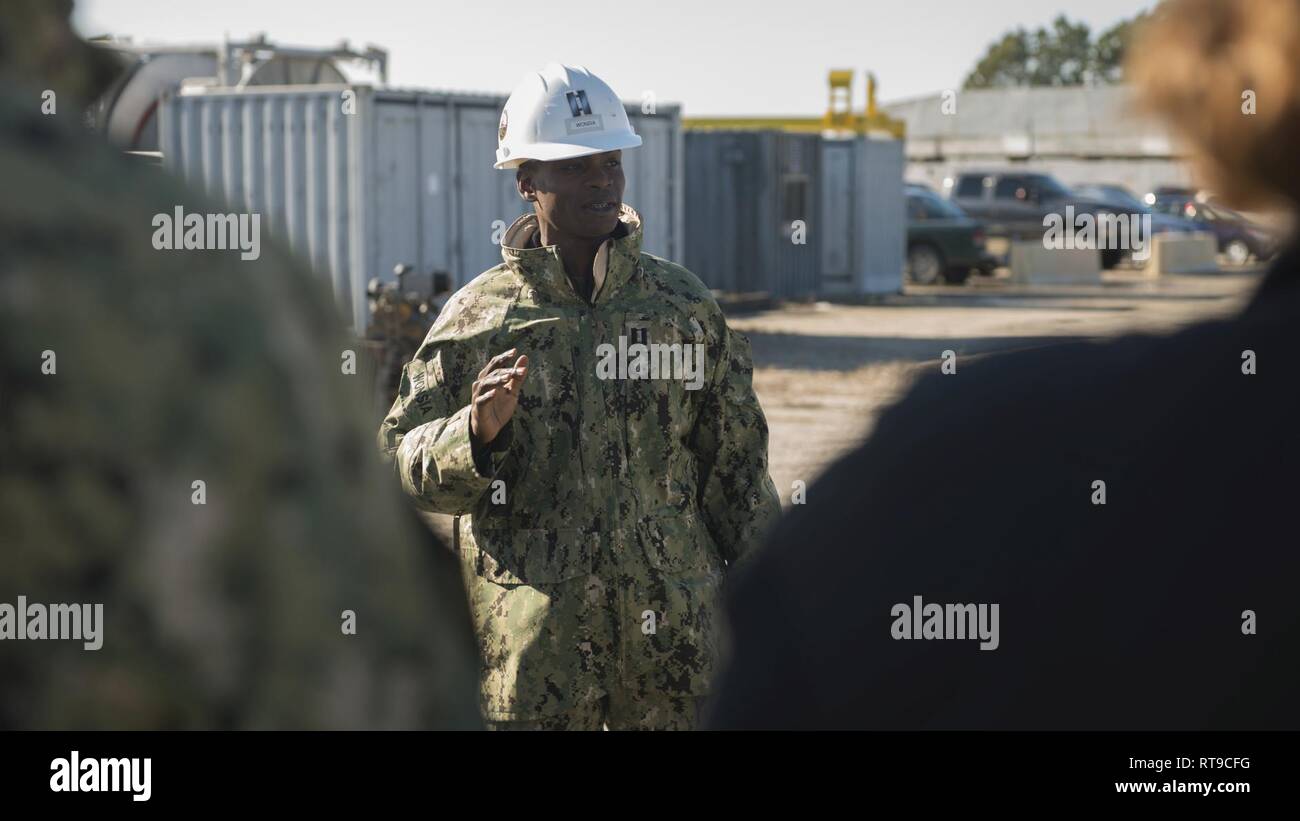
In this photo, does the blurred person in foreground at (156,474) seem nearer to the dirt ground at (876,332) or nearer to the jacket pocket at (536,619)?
the jacket pocket at (536,619)

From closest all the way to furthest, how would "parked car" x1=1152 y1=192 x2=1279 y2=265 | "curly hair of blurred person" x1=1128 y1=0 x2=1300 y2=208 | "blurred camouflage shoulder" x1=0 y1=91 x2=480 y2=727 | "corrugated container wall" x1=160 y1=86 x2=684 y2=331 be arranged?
1. "blurred camouflage shoulder" x1=0 y1=91 x2=480 y2=727
2. "curly hair of blurred person" x1=1128 y1=0 x2=1300 y2=208
3. "corrugated container wall" x1=160 y1=86 x2=684 y2=331
4. "parked car" x1=1152 y1=192 x2=1279 y2=265

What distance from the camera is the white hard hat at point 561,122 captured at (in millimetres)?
3211

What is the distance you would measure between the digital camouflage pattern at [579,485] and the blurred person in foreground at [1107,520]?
174 centimetres

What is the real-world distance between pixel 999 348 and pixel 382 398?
366 inches

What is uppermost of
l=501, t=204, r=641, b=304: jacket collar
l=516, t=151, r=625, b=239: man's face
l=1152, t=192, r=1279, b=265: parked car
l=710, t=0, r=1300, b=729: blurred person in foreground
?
l=1152, t=192, r=1279, b=265: parked car

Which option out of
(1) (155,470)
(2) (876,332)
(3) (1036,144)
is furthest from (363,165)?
(3) (1036,144)

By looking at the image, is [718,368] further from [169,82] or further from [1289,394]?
[169,82]

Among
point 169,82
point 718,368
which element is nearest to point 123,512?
point 718,368

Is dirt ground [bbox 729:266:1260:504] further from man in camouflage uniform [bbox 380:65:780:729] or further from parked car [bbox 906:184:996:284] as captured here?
man in camouflage uniform [bbox 380:65:780:729]

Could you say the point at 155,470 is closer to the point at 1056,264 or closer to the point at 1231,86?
the point at 1231,86

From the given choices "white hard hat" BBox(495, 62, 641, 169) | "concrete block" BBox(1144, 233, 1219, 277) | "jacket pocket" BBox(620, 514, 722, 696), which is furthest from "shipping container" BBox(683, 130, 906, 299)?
"jacket pocket" BBox(620, 514, 722, 696)

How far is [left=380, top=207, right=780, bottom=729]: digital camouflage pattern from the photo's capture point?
115 inches

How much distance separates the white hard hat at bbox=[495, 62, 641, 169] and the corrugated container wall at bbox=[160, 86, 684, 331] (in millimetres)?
10794

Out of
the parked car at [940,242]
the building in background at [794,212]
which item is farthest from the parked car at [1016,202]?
the building in background at [794,212]
